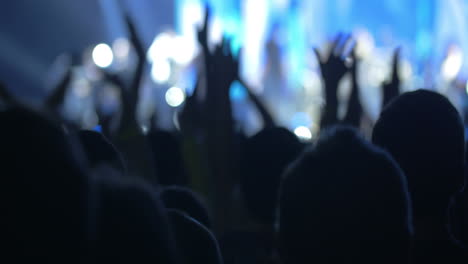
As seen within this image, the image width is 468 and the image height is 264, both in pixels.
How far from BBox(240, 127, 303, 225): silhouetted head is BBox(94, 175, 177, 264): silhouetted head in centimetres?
31

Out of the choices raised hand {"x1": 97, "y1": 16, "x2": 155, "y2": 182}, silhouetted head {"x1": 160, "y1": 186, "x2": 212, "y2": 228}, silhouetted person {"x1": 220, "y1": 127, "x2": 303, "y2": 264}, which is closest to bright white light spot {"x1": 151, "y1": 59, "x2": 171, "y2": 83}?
raised hand {"x1": 97, "y1": 16, "x2": 155, "y2": 182}

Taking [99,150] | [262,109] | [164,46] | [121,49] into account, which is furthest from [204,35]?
[121,49]

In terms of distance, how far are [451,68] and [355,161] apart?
319 centimetres

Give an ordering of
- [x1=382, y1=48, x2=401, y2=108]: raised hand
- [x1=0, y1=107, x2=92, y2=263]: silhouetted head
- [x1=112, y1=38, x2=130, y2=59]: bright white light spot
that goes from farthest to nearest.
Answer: [x1=112, y1=38, x2=130, y2=59]: bright white light spot, [x1=382, y1=48, x2=401, y2=108]: raised hand, [x1=0, y1=107, x2=92, y2=263]: silhouetted head

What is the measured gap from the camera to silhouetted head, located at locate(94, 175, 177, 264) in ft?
1.02

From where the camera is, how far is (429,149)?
0.49 m

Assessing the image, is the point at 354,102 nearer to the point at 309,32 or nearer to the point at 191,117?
the point at 191,117

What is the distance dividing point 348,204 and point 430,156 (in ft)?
0.52

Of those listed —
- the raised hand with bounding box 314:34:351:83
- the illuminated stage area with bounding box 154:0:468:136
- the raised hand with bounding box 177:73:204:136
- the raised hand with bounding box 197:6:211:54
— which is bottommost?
the illuminated stage area with bounding box 154:0:468:136

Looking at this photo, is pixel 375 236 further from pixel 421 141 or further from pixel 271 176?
pixel 271 176

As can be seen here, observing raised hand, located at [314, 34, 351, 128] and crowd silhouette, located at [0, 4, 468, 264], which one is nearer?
crowd silhouette, located at [0, 4, 468, 264]

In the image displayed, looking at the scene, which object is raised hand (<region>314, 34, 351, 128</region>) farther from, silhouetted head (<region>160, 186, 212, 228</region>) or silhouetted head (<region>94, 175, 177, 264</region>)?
silhouetted head (<region>94, 175, 177, 264</region>)

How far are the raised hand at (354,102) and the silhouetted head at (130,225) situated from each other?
0.55 m

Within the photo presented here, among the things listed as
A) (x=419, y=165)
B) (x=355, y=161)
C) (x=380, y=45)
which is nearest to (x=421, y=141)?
(x=419, y=165)
